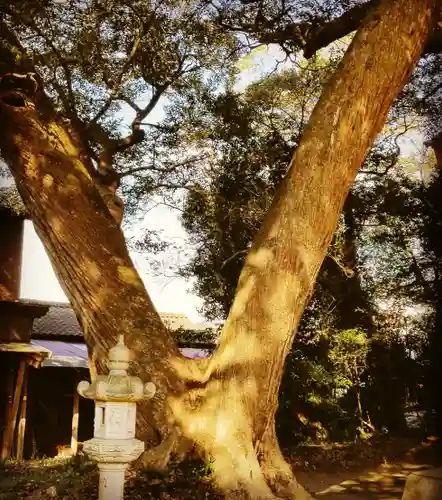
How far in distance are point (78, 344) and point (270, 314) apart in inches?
469

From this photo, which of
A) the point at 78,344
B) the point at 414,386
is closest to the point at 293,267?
the point at 414,386

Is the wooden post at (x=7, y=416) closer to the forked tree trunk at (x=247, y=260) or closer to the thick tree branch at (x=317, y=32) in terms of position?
the forked tree trunk at (x=247, y=260)

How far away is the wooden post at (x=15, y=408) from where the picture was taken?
1037 centimetres

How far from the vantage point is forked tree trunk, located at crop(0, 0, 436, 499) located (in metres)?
4.55

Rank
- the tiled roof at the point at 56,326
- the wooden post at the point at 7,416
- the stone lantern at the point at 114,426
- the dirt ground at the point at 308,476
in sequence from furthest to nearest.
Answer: the tiled roof at the point at 56,326
the wooden post at the point at 7,416
the dirt ground at the point at 308,476
the stone lantern at the point at 114,426

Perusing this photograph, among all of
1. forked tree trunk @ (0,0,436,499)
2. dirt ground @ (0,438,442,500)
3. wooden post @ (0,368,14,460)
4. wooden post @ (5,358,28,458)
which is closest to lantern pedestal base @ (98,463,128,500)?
dirt ground @ (0,438,442,500)

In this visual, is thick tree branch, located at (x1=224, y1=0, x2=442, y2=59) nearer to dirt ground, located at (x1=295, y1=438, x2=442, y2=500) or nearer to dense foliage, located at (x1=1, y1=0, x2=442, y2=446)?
dense foliage, located at (x1=1, y1=0, x2=442, y2=446)

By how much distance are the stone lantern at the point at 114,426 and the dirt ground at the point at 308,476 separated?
31.6 inches

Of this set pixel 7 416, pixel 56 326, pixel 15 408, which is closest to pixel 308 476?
pixel 15 408

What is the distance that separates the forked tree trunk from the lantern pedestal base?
3.41 feet

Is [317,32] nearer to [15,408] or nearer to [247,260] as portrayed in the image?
[247,260]

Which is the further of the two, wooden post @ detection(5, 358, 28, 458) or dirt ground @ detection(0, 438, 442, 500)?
wooden post @ detection(5, 358, 28, 458)

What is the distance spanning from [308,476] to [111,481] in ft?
17.1

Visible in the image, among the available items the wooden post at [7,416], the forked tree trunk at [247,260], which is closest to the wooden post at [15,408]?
the wooden post at [7,416]
